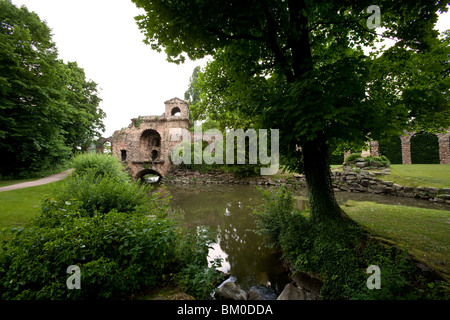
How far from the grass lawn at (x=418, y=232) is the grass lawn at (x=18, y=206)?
739 cm

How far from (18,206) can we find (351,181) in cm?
1829

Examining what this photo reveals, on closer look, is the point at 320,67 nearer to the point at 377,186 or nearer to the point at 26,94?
the point at 377,186

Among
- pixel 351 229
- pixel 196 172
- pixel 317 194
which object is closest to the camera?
pixel 351 229

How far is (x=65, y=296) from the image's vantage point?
204 cm

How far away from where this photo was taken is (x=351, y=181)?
44.7 feet

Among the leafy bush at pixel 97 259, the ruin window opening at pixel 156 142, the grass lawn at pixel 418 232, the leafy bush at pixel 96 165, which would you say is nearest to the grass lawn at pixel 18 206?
the leafy bush at pixel 97 259

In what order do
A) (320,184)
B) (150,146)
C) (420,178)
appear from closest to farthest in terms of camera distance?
1. (320,184)
2. (420,178)
3. (150,146)

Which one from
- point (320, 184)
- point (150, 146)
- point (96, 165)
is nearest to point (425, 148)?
point (320, 184)

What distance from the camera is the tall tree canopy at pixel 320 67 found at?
301cm

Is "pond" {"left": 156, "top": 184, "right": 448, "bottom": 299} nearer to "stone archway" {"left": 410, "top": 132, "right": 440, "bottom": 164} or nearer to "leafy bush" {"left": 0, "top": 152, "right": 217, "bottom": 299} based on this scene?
"leafy bush" {"left": 0, "top": 152, "right": 217, "bottom": 299}

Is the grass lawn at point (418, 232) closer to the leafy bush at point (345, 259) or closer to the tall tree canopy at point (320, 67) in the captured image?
the leafy bush at point (345, 259)
